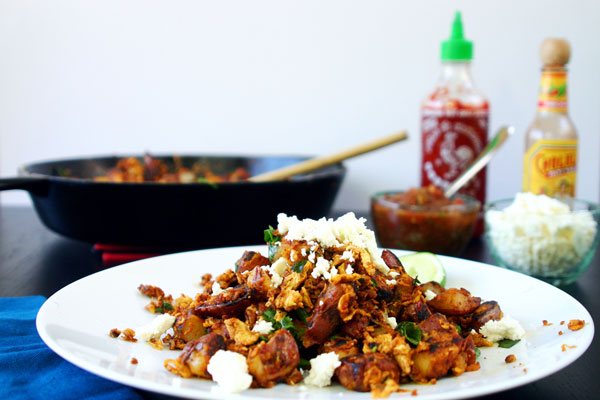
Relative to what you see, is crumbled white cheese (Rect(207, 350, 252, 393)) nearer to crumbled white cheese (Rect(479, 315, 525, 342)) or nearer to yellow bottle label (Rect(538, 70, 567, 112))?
crumbled white cheese (Rect(479, 315, 525, 342))

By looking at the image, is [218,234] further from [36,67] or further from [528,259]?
[36,67]

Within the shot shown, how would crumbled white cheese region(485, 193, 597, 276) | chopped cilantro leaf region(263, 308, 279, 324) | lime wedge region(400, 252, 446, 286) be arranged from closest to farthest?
chopped cilantro leaf region(263, 308, 279, 324) → lime wedge region(400, 252, 446, 286) → crumbled white cheese region(485, 193, 597, 276)

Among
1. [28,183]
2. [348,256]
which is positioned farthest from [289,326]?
[28,183]

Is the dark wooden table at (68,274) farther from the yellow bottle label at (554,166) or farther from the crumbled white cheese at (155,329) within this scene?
the yellow bottle label at (554,166)

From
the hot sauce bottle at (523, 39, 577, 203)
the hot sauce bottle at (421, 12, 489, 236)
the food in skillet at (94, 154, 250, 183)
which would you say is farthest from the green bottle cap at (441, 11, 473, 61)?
the food in skillet at (94, 154, 250, 183)

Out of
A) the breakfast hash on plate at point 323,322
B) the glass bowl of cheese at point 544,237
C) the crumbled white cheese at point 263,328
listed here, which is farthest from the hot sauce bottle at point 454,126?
the crumbled white cheese at point 263,328

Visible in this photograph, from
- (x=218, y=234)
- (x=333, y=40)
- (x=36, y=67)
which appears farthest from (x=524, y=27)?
(x=36, y=67)
